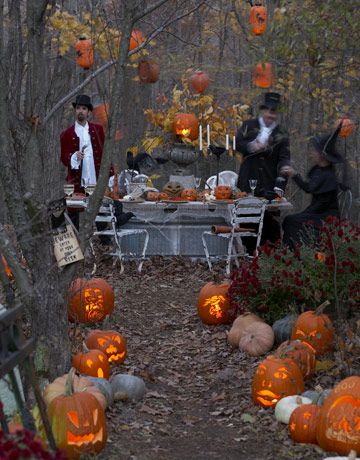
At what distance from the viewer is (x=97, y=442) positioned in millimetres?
5617

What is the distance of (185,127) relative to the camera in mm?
13820

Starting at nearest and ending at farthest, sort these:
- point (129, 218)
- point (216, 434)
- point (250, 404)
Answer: point (216, 434) → point (250, 404) → point (129, 218)

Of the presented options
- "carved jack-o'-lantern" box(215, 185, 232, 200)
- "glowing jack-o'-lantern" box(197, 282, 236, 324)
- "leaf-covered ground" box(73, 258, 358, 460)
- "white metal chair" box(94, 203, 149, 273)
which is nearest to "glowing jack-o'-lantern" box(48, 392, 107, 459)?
"leaf-covered ground" box(73, 258, 358, 460)

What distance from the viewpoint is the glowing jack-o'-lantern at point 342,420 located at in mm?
5664

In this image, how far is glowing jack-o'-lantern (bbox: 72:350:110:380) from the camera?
22.7 feet

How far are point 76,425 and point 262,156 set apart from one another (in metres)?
7.67

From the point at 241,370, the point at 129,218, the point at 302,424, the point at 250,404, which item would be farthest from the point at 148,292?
the point at 302,424

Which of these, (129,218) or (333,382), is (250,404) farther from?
(129,218)

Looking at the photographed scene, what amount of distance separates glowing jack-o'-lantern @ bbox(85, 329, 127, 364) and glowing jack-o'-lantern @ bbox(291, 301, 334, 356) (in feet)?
4.87

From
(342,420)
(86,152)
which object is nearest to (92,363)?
(342,420)

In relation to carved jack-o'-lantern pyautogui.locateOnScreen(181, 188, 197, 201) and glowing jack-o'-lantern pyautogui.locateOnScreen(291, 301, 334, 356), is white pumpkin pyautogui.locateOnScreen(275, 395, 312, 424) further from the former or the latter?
carved jack-o'-lantern pyautogui.locateOnScreen(181, 188, 197, 201)

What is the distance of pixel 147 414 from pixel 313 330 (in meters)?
1.72

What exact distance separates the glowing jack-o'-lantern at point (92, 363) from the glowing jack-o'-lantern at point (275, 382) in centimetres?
117

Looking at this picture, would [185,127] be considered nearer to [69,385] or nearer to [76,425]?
[69,385]
